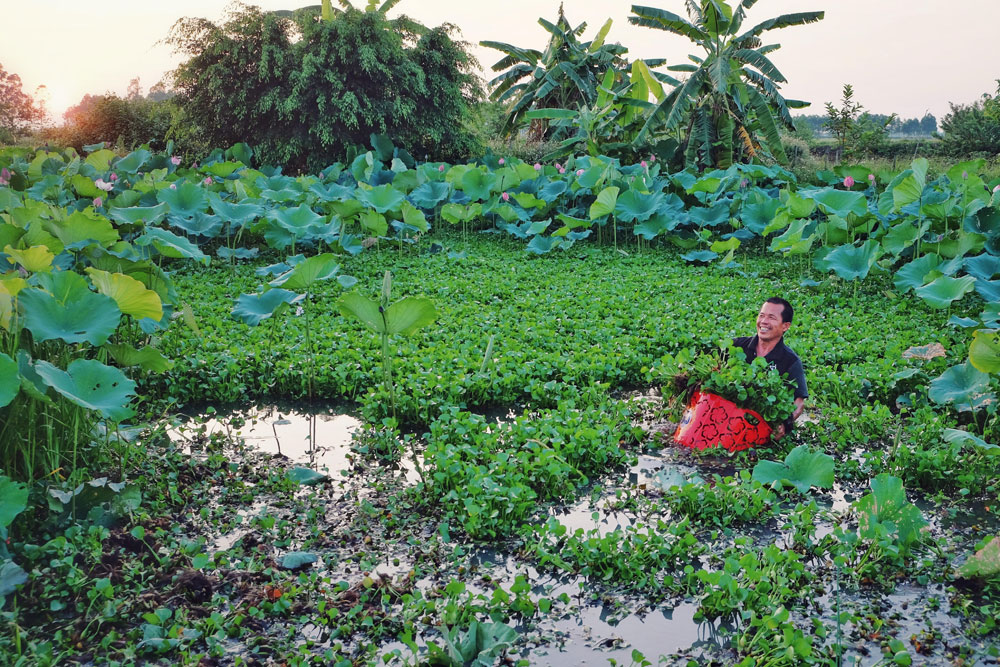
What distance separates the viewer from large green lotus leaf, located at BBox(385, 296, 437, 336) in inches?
150

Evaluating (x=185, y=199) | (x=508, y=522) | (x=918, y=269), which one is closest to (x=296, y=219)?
(x=185, y=199)

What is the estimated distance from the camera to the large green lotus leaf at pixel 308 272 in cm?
450

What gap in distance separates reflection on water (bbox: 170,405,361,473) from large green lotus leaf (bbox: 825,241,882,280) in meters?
4.32

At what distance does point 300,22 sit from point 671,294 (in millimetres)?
11496

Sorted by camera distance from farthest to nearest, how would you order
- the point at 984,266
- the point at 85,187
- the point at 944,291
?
1. the point at 85,187
2. the point at 984,266
3. the point at 944,291

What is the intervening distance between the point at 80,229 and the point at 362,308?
5.64ft

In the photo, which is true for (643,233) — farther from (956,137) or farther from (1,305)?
(956,137)

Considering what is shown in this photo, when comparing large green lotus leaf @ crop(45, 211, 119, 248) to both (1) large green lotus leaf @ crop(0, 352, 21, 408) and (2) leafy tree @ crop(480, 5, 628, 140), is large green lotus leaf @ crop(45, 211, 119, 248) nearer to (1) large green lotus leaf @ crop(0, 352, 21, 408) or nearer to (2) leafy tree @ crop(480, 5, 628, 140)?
(1) large green lotus leaf @ crop(0, 352, 21, 408)

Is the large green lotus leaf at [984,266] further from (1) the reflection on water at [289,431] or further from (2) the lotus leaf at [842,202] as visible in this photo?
(1) the reflection on water at [289,431]

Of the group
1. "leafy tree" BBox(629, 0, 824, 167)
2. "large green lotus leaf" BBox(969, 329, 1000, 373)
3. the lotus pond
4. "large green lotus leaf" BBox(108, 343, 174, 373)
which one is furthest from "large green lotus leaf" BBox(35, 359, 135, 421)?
"leafy tree" BBox(629, 0, 824, 167)

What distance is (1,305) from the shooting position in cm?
280

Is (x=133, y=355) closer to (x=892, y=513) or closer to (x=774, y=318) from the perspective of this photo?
(x=774, y=318)

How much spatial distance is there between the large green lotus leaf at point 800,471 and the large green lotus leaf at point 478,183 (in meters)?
7.35

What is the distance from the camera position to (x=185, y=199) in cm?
783
